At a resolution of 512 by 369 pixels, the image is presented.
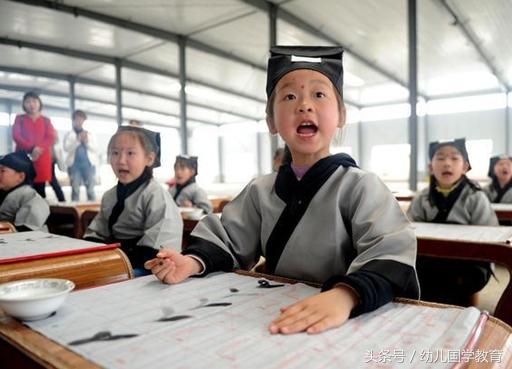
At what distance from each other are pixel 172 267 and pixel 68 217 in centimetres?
383

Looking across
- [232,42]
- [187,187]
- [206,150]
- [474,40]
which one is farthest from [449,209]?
[206,150]

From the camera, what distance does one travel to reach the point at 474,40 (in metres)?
6.72

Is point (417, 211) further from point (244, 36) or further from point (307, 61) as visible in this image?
point (244, 36)

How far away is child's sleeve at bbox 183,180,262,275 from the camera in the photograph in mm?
1176

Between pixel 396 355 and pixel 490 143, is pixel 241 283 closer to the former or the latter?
pixel 396 355

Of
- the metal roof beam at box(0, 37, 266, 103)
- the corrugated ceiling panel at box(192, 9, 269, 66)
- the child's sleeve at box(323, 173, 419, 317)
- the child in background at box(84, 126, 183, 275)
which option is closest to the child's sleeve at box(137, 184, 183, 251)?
the child in background at box(84, 126, 183, 275)

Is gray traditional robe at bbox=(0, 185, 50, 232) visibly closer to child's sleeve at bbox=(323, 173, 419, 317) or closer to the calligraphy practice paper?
the calligraphy practice paper

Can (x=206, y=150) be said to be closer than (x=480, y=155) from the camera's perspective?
No

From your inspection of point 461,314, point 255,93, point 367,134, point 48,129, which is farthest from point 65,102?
point 461,314

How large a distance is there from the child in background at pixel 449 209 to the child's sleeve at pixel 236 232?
1464 mm

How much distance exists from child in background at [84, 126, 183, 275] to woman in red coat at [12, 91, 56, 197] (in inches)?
113

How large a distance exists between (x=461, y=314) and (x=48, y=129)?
509 cm

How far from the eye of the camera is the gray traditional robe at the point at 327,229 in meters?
0.93

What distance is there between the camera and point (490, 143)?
1117 cm
